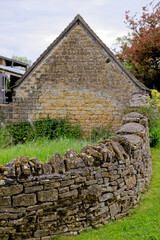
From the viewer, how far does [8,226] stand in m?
3.40

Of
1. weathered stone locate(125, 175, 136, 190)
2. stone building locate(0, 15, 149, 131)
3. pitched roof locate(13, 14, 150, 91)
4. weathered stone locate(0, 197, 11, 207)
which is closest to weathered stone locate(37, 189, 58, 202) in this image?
weathered stone locate(0, 197, 11, 207)

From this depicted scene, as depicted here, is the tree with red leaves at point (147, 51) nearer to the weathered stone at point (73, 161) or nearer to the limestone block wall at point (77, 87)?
the limestone block wall at point (77, 87)

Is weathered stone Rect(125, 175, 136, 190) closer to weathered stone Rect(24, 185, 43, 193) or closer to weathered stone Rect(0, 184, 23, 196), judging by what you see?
weathered stone Rect(24, 185, 43, 193)

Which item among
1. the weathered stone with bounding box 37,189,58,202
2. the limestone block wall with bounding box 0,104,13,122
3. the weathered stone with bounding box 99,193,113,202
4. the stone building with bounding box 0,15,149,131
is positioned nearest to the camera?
the weathered stone with bounding box 37,189,58,202

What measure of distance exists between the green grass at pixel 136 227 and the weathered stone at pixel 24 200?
696 millimetres

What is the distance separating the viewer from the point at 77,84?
10.1 m

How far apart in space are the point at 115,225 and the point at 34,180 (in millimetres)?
1611

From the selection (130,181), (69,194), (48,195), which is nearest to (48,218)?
(48,195)

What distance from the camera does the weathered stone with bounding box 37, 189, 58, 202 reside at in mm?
3477

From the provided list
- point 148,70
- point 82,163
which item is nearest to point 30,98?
point 82,163

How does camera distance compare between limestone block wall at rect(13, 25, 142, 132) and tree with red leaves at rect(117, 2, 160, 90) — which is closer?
limestone block wall at rect(13, 25, 142, 132)

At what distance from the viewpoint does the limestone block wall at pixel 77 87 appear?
10.0 meters

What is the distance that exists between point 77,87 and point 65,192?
691 centimetres

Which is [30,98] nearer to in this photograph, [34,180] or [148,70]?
[34,180]
